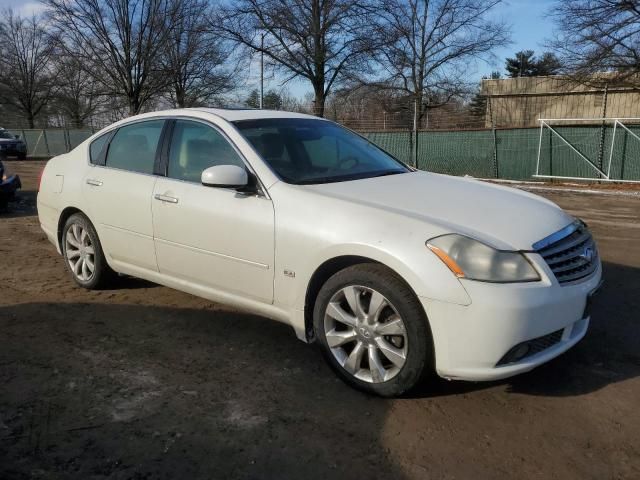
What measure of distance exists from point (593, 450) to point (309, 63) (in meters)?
28.5

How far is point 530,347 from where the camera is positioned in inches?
113

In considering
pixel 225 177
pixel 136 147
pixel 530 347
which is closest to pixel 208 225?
pixel 225 177

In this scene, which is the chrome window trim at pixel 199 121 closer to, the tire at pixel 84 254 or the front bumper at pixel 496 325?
the tire at pixel 84 254

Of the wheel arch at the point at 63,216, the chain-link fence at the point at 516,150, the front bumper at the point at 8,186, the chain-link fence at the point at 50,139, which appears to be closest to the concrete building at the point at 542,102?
the chain-link fence at the point at 516,150

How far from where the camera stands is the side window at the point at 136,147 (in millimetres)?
4426

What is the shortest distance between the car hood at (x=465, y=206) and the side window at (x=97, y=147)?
2393 mm

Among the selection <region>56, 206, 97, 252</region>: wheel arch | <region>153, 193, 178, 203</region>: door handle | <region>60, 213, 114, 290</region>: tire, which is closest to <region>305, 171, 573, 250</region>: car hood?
<region>153, 193, 178, 203</region>: door handle

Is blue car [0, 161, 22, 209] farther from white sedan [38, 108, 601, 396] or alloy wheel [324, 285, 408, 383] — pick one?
alloy wheel [324, 285, 408, 383]

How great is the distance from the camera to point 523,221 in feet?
10.5

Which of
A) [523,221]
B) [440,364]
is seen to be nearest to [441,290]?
[440,364]

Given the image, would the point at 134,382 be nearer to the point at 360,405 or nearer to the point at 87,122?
the point at 360,405

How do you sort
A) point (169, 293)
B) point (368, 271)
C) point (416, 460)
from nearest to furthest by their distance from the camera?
point (416, 460) → point (368, 271) → point (169, 293)

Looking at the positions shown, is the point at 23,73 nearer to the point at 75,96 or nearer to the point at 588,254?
the point at 75,96

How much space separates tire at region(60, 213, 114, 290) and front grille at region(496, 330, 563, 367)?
11.4ft
